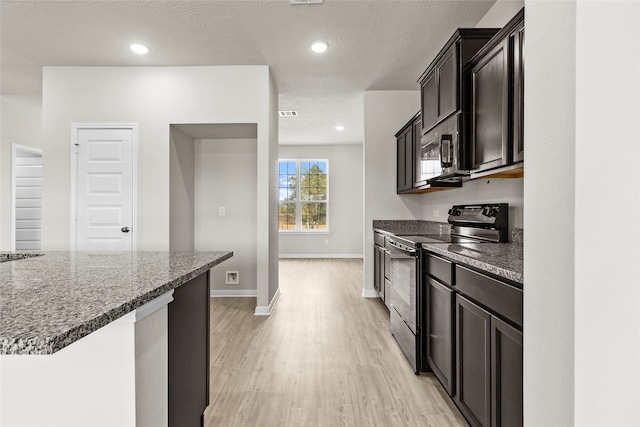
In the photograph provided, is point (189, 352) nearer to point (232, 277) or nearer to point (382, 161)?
point (232, 277)

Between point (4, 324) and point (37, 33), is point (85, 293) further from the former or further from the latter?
point (37, 33)

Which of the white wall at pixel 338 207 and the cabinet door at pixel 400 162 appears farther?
the white wall at pixel 338 207

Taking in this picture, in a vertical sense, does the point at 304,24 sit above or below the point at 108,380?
above

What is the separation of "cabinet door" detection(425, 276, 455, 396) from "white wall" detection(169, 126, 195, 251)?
2.90 metres

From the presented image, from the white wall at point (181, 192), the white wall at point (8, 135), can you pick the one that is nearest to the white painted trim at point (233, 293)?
the white wall at point (181, 192)

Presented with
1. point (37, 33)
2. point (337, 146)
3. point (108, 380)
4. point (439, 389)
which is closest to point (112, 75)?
point (37, 33)

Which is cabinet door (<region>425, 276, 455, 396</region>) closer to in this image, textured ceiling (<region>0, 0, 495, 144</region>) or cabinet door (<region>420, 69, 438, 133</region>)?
cabinet door (<region>420, 69, 438, 133</region>)

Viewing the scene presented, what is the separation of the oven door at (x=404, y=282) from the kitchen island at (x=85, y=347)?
5.35 feet

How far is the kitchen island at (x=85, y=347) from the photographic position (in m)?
0.67

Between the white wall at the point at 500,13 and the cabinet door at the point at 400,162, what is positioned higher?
the white wall at the point at 500,13

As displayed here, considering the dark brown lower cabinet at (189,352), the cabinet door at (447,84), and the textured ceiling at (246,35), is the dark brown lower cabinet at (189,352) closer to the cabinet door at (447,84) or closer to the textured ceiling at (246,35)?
the cabinet door at (447,84)

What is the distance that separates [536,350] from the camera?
779 mm

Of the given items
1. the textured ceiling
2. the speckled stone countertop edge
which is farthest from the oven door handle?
the textured ceiling

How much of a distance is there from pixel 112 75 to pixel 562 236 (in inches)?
174
